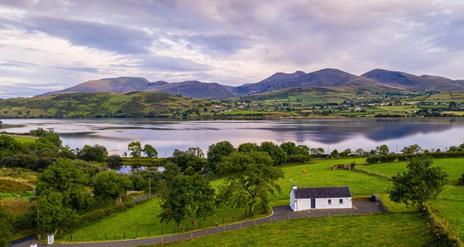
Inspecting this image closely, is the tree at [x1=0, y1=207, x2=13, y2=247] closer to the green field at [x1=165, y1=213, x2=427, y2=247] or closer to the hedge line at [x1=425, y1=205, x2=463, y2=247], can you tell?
the green field at [x1=165, y1=213, x2=427, y2=247]

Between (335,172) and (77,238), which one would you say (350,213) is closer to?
(335,172)

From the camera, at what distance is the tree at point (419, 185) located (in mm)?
42656

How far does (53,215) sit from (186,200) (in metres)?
15.1

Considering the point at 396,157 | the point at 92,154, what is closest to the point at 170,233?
the point at 396,157

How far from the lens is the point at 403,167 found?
69.5 meters

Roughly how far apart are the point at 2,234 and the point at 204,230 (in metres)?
20.0

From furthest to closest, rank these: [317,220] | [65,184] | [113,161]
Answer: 1. [113,161]
2. [65,184]
3. [317,220]

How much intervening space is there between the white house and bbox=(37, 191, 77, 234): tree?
26.9m

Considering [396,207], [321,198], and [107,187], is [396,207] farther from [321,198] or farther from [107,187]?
[107,187]

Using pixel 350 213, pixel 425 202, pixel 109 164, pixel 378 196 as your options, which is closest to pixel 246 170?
pixel 350 213

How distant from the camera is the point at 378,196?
164ft

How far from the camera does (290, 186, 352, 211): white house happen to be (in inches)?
1880

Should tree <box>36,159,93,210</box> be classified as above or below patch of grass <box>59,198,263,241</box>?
above

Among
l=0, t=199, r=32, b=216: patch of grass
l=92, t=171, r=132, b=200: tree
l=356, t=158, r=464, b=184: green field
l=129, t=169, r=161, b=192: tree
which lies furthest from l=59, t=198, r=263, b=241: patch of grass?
l=356, t=158, r=464, b=184: green field
